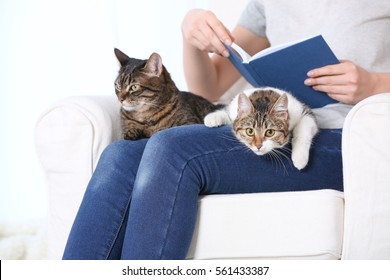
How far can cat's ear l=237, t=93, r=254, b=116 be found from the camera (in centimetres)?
141

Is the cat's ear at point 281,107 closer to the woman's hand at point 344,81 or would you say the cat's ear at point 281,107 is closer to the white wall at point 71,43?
the woman's hand at point 344,81

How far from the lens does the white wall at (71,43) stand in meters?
2.67

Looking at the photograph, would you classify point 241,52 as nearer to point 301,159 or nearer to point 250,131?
point 250,131

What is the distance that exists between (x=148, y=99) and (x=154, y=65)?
0.10 metres

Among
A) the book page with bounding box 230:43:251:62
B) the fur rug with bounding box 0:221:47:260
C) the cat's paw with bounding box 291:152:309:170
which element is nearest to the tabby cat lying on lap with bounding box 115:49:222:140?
the book page with bounding box 230:43:251:62

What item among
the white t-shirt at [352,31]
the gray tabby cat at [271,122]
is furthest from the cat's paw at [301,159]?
the white t-shirt at [352,31]

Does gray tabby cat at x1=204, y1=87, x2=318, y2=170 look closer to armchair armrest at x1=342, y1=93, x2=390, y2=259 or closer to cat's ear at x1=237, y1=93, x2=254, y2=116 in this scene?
cat's ear at x1=237, y1=93, x2=254, y2=116

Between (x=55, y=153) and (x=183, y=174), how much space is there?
461 millimetres

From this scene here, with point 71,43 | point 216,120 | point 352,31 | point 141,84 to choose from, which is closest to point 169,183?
point 216,120

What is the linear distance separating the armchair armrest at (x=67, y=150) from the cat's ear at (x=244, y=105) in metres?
0.38

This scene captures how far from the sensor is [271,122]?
4.55 ft

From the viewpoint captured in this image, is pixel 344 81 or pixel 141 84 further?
pixel 141 84

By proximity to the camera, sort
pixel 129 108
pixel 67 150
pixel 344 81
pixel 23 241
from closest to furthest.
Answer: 1. pixel 344 81
2. pixel 67 150
3. pixel 129 108
4. pixel 23 241
